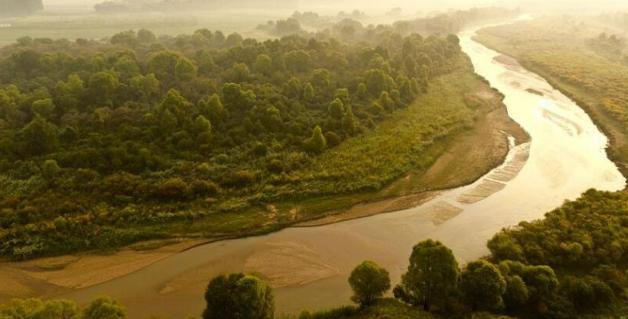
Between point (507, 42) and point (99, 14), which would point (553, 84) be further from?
point (99, 14)

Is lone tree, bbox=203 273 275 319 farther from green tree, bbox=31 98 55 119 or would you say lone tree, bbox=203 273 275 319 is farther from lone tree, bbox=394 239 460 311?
green tree, bbox=31 98 55 119

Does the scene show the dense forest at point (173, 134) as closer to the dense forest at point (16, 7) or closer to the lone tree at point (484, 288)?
the lone tree at point (484, 288)

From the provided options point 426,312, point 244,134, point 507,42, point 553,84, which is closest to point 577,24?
point 507,42

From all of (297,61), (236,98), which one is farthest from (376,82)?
(236,98)

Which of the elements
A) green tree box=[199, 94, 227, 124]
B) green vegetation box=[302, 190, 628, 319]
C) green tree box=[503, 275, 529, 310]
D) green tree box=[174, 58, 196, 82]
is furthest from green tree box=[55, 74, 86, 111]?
green tree box=[503, 275, 529, 310]

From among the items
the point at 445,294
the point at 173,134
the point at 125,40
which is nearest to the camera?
the point at 445,294

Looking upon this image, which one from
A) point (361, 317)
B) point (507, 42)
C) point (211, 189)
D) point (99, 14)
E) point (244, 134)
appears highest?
point (99, 14)

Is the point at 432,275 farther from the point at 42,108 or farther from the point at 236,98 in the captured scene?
the point at 42,108
